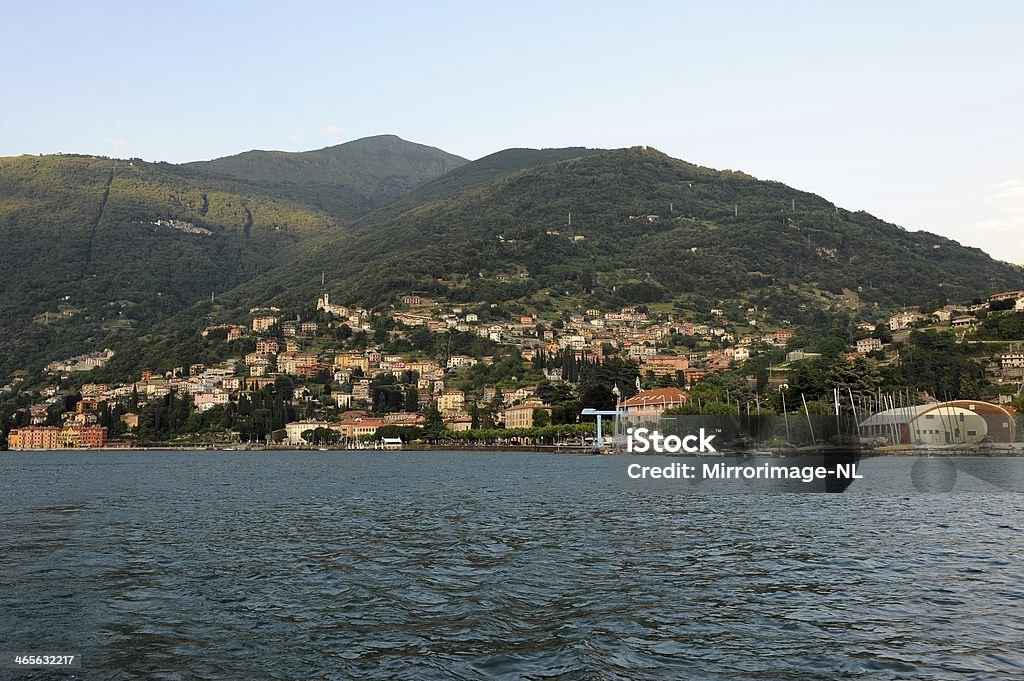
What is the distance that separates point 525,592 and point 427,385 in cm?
15429

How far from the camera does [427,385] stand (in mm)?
172875

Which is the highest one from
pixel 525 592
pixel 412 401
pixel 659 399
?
pixel 412 401

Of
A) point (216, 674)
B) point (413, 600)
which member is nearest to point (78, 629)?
point (216, 674)

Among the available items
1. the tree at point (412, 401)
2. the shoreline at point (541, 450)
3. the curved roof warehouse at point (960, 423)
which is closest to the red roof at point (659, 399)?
the shoreline at point (541, 450)

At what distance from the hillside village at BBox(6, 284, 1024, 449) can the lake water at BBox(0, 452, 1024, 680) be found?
85.1 metres

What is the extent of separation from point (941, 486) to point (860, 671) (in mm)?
41313

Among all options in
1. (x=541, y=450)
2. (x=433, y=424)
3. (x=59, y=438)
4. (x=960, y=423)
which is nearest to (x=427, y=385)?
(x=433, y=424)

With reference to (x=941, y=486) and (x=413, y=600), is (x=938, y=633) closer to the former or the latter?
(x=413, y=600)

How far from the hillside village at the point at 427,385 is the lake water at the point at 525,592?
85088mm

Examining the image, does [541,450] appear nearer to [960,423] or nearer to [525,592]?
[960,423]

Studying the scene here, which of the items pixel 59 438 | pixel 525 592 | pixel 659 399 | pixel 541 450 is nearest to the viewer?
pixel 525 592

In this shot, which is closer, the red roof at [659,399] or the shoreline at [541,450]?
the shoreline at [541,450]

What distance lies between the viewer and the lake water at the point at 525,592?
14.1 meters

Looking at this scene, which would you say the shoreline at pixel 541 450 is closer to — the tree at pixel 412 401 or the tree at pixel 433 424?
the tree at pixel 433 424
